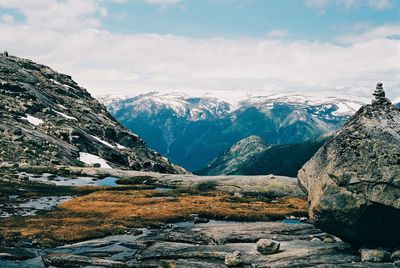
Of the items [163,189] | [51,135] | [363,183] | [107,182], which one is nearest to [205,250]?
[363,183]

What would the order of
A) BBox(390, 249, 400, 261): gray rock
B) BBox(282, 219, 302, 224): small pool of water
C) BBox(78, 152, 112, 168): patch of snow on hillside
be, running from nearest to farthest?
BBox(390, 249, 400, 261): gray rock, BBox(282, 219, 302, 224): small pool of water, BBox(78, 152, 112, 168): patch of snow on hillside

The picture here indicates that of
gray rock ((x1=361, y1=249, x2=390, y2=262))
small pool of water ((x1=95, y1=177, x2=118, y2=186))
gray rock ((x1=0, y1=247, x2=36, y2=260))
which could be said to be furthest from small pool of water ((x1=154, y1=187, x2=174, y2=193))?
gray rock ((x1=361, y1=249, x2=390, y2=262))

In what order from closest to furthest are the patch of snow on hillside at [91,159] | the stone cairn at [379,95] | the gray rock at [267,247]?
the stone cairn at [379,95] → the gray rock at [267,247] → the patch of snow on hillside at [91,159]

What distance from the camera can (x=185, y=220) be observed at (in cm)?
6562

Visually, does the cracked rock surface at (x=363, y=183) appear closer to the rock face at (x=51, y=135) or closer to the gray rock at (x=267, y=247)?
the gray rock at (x=267, y=247)

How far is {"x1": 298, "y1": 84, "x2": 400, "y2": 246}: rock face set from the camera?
35.9m

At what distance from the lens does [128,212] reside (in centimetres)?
6956

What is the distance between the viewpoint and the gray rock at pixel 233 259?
38.2m

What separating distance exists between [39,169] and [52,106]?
253 feet

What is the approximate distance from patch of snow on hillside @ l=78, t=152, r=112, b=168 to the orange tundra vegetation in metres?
A: 47.7

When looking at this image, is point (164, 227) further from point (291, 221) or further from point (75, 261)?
point (75, 261)

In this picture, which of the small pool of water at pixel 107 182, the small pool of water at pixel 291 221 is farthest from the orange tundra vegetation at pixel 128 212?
the small pool of water at pixel 107 182

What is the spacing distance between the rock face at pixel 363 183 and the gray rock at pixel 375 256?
127cm

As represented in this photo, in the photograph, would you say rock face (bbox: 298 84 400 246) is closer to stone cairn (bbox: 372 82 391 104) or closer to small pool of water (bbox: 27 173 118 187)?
stone cairn (bbox: 372 82 391 104)
